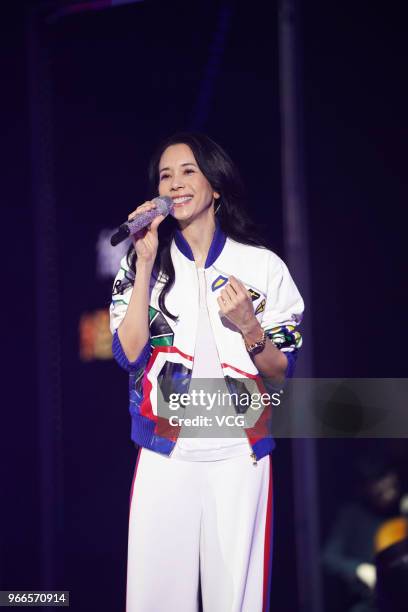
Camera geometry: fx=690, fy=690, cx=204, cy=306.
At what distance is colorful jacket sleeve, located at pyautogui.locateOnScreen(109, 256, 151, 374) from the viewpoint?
161 centimetres

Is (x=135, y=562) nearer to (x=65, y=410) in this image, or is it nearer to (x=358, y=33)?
(x=65, y=410)

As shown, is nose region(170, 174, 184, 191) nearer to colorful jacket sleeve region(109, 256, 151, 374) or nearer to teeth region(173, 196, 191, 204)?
teeth region(173, 196, 191, 204)

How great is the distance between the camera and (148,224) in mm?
1568

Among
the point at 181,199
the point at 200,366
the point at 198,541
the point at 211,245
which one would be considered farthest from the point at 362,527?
the point at 181,199

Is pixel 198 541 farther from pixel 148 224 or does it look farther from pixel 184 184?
pixel 184 184

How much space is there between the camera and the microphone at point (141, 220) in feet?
4.82

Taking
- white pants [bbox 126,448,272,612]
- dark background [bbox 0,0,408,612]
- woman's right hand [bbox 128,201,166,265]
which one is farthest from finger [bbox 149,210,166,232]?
dark background [bbox 0,0,408,612]

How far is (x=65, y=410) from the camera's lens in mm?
2352

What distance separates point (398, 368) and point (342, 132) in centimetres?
83

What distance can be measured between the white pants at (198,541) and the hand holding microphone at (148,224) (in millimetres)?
484

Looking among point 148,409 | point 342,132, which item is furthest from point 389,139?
point 148,409

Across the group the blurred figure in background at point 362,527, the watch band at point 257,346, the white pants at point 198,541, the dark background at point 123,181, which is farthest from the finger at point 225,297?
the blurred figure in background at point 362,527

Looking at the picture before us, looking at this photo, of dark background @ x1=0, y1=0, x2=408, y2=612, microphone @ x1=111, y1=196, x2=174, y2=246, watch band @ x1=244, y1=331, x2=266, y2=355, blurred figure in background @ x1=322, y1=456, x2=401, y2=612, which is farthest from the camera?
blurred figure in background @ x1=322, y1=456, x2=401, y2=612

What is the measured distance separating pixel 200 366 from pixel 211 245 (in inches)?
11.9
